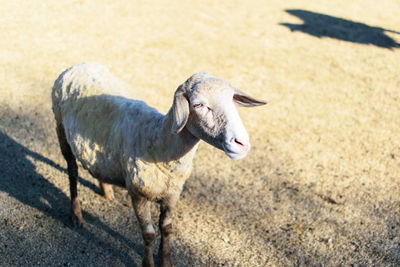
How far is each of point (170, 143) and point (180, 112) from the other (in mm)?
442

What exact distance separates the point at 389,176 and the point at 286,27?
6655 millimetres

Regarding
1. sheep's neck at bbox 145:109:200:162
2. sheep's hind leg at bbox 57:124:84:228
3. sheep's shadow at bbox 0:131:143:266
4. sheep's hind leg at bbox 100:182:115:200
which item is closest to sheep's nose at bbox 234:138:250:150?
sheep's neck at bbox 145:109:200:162

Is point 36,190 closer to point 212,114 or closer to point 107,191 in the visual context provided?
point 107,191

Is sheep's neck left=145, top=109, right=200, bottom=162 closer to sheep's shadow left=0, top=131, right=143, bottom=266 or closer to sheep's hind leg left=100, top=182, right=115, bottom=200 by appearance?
sheep's shadow left=0, top=131, right=143, bottom=266

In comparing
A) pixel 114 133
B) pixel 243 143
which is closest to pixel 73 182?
pixel 114 133

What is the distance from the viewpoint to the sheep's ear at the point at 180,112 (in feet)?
7.88

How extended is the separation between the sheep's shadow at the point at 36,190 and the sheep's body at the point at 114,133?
3.12 feet

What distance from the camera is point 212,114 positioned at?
2.46 m

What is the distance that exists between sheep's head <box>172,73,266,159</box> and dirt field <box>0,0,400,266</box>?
1.85m

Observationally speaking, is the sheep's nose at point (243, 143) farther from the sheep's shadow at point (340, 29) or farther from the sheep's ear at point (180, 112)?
the sheep's shadow at point (340, 29)

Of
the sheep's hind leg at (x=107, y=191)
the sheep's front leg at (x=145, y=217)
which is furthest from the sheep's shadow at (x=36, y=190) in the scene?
the sheep's front leg at (x=145, y=217)

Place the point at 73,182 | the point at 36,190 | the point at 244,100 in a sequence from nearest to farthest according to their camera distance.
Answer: the point at 244,100 → the point at 73,182 → the point at 36,190

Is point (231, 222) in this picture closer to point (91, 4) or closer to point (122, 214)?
point (122, 214)

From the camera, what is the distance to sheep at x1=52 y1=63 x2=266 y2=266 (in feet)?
8.04
